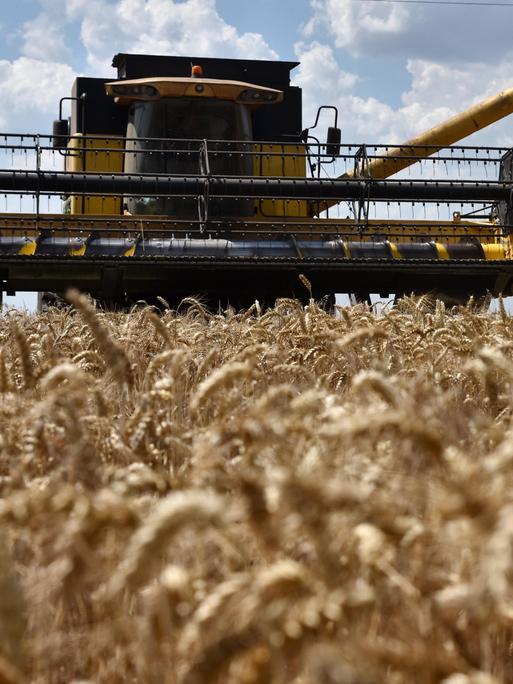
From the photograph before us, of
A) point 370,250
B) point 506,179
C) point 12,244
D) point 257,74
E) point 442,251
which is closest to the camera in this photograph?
point 12,244

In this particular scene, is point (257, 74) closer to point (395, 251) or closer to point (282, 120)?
point (282, 120)

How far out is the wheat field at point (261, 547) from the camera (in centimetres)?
107

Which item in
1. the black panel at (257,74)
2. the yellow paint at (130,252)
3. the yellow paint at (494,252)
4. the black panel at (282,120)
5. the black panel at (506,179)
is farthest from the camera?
the black panel at (282,120)

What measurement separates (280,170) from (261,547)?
10.5 m

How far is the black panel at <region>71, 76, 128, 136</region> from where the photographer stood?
36.7 feet

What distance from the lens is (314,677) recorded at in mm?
989

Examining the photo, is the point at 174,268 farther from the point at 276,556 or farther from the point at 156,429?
the point at 276,556

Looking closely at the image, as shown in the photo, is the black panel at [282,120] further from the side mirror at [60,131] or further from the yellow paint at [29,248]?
the yellow paint at [29,248]

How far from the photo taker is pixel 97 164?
11008 millimetres

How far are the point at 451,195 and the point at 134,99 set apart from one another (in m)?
3.40

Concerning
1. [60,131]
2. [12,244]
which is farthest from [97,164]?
[12,244]

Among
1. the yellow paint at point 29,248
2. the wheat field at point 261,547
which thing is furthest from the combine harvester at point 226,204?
the wheat field at point 261,547

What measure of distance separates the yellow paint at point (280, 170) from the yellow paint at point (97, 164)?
1482 mm

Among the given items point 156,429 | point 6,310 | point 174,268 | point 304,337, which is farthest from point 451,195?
point 156,429
